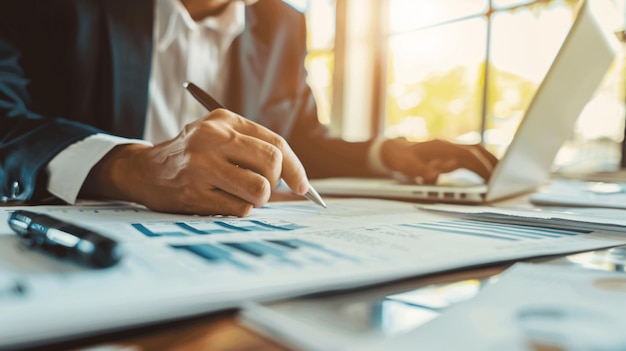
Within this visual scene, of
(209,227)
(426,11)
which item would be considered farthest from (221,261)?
(426,11)

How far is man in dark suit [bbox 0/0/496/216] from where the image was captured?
444mm

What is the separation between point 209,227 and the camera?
1.20 feet

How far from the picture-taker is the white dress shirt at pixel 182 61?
1.09 meters

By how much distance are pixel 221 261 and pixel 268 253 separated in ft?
0.11

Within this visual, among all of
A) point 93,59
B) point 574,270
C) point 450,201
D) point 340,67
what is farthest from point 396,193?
point 340,67

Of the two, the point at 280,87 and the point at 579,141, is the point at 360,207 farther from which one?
the point at 579,141

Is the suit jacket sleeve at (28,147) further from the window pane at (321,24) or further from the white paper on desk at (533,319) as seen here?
the window pane at (321,24)

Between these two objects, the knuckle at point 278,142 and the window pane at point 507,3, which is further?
the window pane at point 507,3

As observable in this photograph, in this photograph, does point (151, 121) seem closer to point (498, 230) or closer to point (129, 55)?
point (129, 55)

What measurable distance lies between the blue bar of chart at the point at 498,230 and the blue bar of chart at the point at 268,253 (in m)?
0.14

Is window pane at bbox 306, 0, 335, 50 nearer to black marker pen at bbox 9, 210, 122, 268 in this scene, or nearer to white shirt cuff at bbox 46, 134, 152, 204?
white shirt cuff at bbox 46, 134, 152, 204

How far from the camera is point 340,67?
2275 mm

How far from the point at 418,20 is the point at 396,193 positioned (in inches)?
69.4

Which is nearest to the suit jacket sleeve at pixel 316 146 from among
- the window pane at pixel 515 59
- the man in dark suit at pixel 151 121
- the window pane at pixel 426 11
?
the man in dark suit at pixel 151 121
